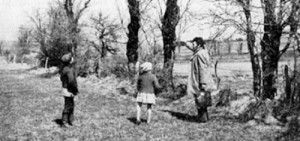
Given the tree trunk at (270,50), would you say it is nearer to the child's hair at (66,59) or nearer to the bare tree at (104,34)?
the child's hair at (66,59)

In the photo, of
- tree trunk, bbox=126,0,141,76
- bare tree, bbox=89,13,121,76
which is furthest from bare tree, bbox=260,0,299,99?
bare tree, bbox=89,13,121,76

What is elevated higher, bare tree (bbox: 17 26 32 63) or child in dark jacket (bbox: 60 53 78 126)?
bare tree (bbox: 17 26 32 63)

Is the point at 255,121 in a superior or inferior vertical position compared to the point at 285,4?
inferior

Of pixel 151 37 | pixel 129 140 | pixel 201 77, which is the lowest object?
pixel 129 140

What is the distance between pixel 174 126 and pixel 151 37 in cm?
742

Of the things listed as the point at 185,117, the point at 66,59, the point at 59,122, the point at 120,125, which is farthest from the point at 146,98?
the point at 59,122

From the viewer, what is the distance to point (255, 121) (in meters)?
10.2

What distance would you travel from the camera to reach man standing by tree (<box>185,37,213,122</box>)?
10477 mm

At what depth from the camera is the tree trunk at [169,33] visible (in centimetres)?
1612

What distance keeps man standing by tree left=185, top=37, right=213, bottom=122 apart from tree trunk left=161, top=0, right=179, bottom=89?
218 inches

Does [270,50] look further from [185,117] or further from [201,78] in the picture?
[185,117]

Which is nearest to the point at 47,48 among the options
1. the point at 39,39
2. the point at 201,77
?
the point at 39,39

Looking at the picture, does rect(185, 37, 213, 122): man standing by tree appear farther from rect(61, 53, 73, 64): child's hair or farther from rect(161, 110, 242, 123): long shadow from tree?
rect(61, 53, 73, 64): child's hair

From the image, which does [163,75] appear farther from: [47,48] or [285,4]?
[47,48]
